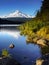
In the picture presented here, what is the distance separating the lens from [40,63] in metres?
23.0

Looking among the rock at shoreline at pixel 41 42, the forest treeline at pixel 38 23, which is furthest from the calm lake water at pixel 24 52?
the forest treeline at pixel 38 23

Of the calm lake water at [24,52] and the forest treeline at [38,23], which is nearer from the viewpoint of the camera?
the calm lake water at [24,52]

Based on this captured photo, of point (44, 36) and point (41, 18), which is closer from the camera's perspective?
point (44, 36)

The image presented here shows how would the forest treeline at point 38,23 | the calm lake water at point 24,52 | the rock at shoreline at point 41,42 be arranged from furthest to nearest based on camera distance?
the forest treeline at point 38,23
the rock at shoreline at point 41,42
the calm lake water at point 24,52

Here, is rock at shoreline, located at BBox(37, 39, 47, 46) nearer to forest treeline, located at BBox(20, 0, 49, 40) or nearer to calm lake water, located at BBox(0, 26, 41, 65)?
calm lake water, located at BBox(0, 26, 41, 65)

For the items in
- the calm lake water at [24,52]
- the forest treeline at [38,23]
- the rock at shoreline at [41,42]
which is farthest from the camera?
the forest treeline at [38,23]

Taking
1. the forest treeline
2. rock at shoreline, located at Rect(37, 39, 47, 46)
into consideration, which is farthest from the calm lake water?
the forest treeline

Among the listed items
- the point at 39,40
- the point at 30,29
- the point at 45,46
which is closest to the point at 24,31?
the point at 30,29

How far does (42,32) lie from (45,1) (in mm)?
27573

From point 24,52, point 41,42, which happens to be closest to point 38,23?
point 41,42

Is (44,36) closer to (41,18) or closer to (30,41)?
(30,41)

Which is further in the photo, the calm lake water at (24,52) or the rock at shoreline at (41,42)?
the rock at shoreline at (41,42)

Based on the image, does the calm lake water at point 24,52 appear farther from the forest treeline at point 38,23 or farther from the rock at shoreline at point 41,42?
the forest treeline at point 38,23

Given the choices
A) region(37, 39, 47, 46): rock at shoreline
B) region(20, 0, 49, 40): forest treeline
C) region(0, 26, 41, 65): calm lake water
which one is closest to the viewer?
region(0, 26, 41, 65): calm lake water
